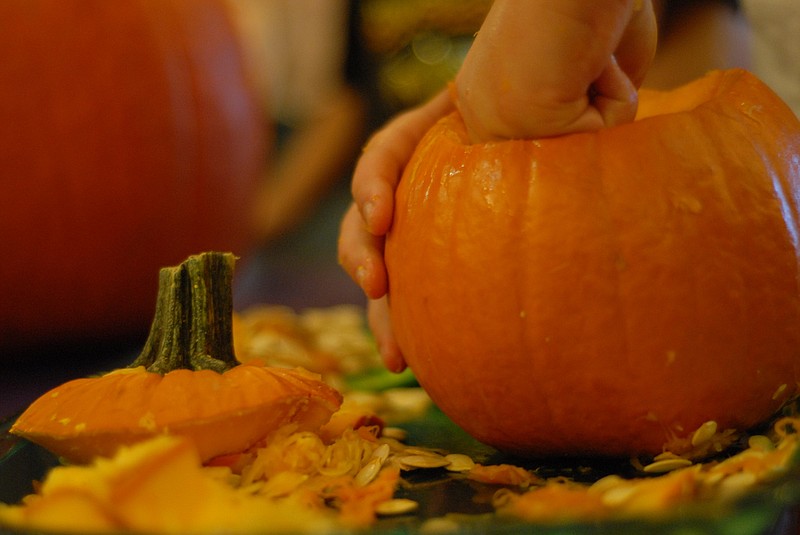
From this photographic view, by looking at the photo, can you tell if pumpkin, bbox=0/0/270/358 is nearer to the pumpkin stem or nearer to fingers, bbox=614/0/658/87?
the pumpkin stem

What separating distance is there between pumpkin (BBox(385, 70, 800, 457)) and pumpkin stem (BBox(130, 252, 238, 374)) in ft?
0.50

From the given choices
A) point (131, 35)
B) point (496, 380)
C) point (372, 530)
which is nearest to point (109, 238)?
point (131, 35)

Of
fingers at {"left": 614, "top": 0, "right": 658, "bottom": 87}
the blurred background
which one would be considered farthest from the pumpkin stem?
the blurred background

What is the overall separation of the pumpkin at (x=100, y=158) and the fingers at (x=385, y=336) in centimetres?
64

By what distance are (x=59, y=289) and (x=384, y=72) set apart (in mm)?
1096

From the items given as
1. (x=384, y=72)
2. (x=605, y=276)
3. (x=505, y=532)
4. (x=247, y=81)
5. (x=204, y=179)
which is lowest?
(x=505, y=532)

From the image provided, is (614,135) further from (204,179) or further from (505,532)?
(204,179)

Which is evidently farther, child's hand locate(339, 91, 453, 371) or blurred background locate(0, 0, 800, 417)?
blurred background locate(0, 0, 800, 417)

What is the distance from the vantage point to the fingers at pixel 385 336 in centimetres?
73

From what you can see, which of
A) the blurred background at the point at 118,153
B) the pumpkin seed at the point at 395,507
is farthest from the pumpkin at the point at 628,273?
the blurred background at the point at 118,153

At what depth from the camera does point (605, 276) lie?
549 millimetres

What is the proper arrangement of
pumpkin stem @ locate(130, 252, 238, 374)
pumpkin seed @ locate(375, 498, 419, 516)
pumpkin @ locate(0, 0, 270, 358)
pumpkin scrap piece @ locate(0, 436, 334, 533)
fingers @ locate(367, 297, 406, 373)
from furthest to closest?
pumpkin @ locate(0, 0, 270, 358) → fingers @ locate(367, 297, 406, 373) → pumpkin stem @ locate(130, 252, 238, 374) → pumpkin seed @ locate(375, 498, 419, 516) → pumpkin scrap piece @ locate(0, 436, 334, 533)

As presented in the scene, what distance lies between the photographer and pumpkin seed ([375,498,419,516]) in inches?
20.0

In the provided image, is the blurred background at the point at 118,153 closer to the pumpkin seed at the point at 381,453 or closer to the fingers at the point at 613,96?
the fingers at the point at 613,96
